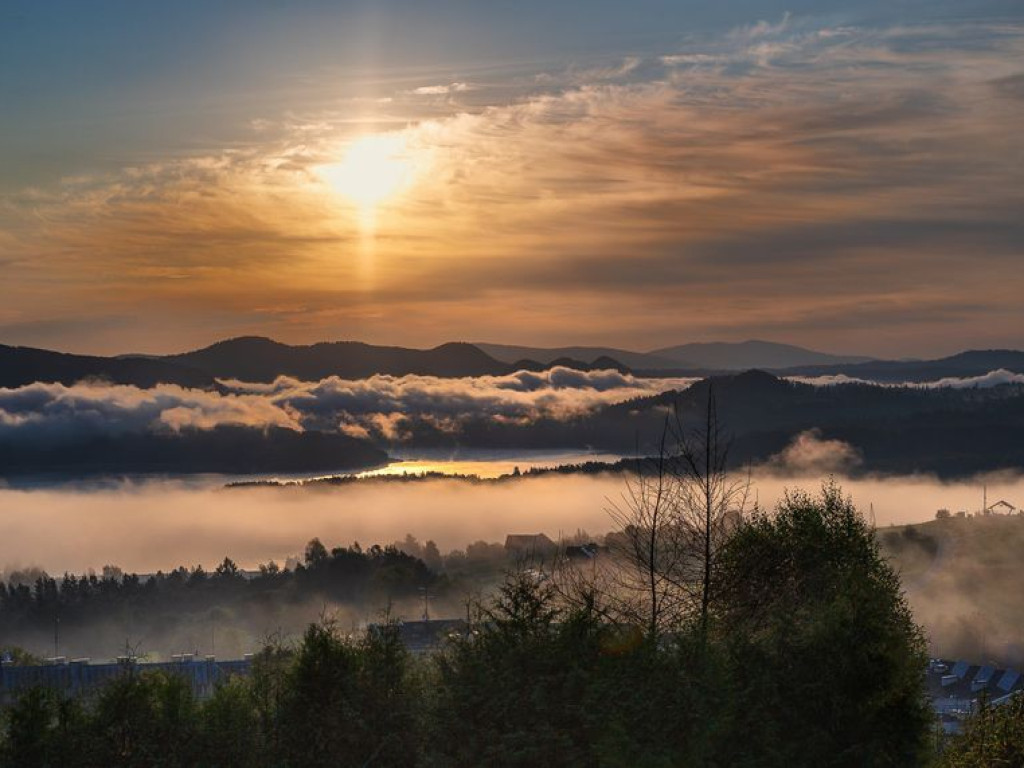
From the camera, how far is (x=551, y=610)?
30797mm

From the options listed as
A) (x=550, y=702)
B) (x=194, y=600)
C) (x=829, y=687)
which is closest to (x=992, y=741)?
(x=829, y=687)

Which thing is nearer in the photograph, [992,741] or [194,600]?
[992,741]

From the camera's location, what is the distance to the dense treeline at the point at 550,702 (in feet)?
93.9

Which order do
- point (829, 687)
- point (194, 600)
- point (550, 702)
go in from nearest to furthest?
point (550, 702) → point (829, 687) → point (194, 600)

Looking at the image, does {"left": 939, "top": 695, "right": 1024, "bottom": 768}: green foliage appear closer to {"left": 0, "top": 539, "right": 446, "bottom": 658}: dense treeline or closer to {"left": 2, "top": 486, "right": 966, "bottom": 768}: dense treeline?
{"left": 2, "top": 486, "right": 966, "bottom": 768}: dense treeline

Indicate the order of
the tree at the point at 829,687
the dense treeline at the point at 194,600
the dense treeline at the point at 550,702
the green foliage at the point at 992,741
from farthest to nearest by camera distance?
the dense treeline at the point at 194,600 → the green foliage at the point at 992,741 → the tree at the point at 829,687 → the dense treeline at the point at 550,702

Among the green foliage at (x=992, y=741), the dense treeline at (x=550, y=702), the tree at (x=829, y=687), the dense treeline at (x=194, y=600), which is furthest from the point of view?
the dense treeline at (x=194, y=600)

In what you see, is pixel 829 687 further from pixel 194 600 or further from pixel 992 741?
pixel 194 600

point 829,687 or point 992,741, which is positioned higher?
point 829,687

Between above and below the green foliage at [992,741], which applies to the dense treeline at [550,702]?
above

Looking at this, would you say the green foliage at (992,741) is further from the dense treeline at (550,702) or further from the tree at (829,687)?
the tree at (829,687)

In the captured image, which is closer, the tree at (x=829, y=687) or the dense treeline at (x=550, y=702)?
the dense treeline at (x=550, y=702)

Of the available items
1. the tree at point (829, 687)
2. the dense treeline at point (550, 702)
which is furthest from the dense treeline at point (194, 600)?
the tree at point (829, 687)

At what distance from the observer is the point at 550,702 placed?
96.7 feet
